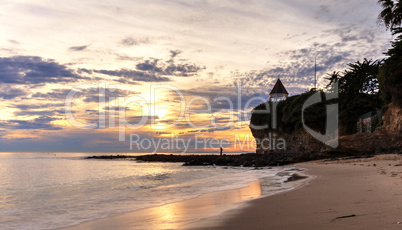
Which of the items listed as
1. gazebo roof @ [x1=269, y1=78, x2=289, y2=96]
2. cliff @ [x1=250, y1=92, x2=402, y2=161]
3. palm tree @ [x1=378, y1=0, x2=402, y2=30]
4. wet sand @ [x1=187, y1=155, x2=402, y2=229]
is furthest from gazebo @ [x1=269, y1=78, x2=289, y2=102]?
wet sand @ [x1=187, y1=155, x2=402, y2=229]

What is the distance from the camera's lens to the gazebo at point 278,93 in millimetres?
64500

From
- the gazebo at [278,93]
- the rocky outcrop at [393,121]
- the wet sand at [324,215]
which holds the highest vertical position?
the gazebo at [278,93]

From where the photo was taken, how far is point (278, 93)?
212 feet

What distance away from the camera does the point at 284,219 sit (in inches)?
172

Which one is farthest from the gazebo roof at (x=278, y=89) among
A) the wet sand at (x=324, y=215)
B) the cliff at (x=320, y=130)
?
the wet sand at (x=324, y=215)

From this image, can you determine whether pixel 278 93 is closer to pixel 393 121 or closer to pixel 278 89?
pixel 278 89

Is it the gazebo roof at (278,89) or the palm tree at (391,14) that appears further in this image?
the gazebo roof at (278,89)

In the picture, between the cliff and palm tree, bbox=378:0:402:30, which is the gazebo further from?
palm tree, bbox=378:0:402:30

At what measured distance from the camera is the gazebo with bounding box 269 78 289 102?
6450cm

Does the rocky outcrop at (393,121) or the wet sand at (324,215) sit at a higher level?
the rocky outcrop at (393,121)

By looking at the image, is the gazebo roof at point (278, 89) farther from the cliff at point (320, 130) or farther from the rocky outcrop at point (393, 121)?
the rocky outcrop at point (393, 121)

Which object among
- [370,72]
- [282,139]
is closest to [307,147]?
[282,139]

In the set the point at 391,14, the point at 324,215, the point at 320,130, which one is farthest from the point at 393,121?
the point at 324,215

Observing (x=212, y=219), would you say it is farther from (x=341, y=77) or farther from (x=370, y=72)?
(x=341, y=77)
